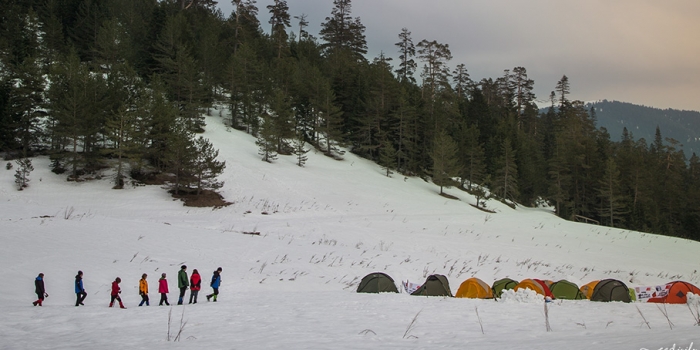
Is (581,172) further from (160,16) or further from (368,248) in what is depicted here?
(160,16)

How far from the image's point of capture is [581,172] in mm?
59812

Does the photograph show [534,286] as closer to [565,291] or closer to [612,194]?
[565,291]

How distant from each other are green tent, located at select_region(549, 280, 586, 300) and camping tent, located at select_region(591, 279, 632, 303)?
45cm

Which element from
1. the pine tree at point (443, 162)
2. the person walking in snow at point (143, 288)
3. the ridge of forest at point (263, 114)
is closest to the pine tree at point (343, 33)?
the ridge of forest at point (263, 114)

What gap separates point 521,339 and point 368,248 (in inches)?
623

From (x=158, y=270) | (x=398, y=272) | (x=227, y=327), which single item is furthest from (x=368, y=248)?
(x=227, y=327)

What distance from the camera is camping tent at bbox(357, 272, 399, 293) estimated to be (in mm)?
14203

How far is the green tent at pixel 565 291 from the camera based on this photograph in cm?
1363

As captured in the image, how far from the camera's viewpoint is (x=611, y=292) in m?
13.0

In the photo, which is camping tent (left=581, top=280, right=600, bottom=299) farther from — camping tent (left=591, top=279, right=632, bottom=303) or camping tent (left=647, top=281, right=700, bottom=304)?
camping tent (left=647, top=281, right=700, bottom=304)

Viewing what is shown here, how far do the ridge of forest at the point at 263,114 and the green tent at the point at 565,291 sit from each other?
2479 cm

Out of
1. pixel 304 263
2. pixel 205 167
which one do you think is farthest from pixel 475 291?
pixel 205 167

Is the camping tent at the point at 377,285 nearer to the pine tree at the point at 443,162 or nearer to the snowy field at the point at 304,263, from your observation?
the snowy field at the point at 304,263

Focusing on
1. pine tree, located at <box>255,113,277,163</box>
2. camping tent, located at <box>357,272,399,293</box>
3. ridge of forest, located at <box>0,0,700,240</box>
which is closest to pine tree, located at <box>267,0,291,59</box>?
ridge of forest, located at <box>0,0,700,240</box>
